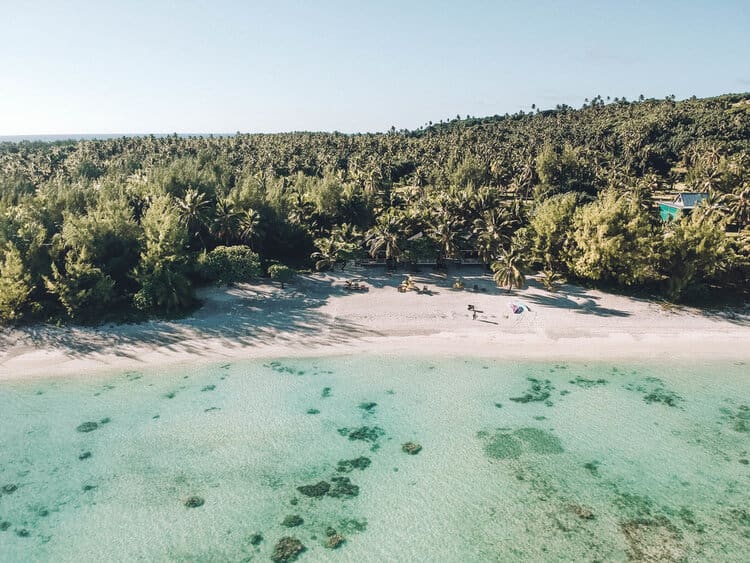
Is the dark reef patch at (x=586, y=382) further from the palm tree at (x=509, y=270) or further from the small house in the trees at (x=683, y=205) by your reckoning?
the small house in the trees at (x=683, y=205)

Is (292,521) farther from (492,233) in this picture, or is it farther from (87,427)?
(492,233)

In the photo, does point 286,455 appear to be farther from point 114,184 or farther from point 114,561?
point 114,184

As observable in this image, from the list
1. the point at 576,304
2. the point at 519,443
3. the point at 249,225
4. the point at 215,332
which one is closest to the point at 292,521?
the point at 519,443

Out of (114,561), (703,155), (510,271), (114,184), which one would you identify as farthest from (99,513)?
(703,155)

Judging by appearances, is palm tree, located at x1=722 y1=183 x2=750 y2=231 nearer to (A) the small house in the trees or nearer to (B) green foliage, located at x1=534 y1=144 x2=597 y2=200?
(A) the small house in the trees

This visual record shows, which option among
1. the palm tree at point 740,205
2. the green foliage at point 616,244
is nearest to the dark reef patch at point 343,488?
the green foliage at point 616,244
